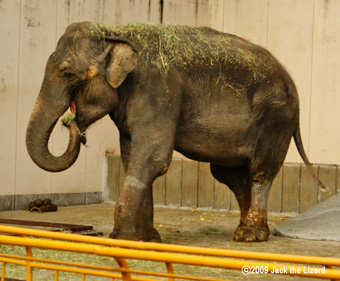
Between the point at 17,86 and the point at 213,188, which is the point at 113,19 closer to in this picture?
the point at 17,86

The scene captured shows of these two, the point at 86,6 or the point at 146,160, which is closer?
the point at 146,160

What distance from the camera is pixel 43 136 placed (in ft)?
18.9

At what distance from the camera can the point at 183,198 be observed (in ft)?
32.9

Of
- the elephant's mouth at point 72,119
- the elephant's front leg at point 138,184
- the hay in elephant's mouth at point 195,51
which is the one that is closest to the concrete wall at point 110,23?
the elephant's mouth at point 72,119

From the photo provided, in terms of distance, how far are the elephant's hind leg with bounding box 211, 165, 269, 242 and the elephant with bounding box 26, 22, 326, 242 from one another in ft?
0.03

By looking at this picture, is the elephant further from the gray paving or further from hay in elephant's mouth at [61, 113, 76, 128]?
the gray paving

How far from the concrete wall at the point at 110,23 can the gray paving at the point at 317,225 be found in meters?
2.69

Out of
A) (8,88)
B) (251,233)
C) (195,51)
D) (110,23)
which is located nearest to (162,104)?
(195,51)

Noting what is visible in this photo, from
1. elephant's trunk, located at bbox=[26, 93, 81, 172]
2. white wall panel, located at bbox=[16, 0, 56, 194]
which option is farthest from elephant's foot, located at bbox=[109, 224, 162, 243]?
white wall panel, located at bbox=[16, 0, 56, 194]

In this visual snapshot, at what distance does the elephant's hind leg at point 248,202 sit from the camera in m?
6.64

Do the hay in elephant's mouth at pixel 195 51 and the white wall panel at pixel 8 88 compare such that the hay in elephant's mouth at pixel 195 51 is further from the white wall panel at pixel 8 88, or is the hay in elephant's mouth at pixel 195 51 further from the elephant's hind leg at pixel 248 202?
the white wall panel at pixel 8 88

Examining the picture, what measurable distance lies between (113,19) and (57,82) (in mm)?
4831

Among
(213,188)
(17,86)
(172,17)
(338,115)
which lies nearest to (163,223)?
(213,188)

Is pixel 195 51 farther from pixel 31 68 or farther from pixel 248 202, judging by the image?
pixel 31 68
